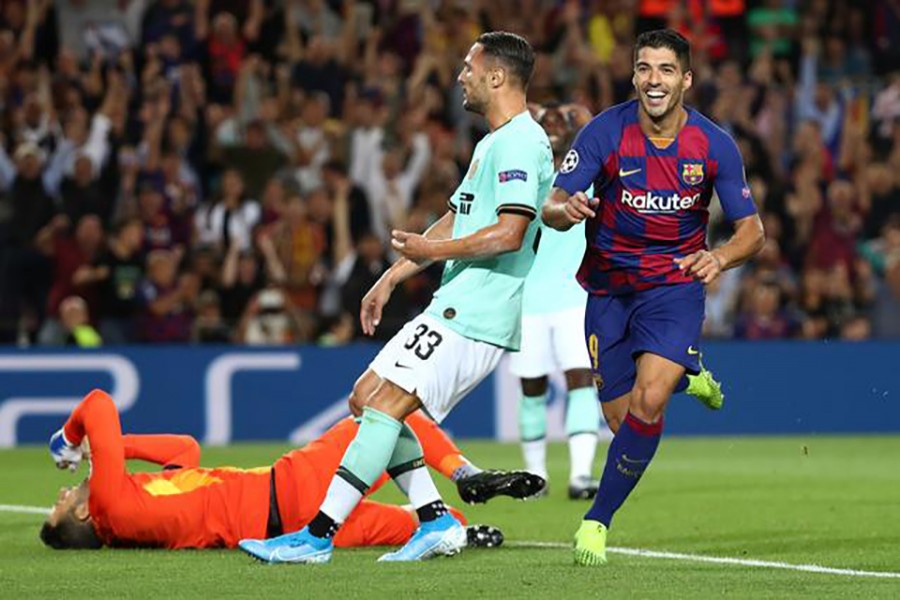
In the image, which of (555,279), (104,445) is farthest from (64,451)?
(555,279)

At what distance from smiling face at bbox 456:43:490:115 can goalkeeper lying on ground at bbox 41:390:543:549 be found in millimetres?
1618

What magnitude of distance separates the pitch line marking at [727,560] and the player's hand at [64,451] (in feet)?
6.88

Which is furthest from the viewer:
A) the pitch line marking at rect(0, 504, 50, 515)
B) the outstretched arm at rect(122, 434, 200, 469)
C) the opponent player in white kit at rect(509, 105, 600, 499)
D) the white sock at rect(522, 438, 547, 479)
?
the white sock at rect(522, 438, 547, 479)

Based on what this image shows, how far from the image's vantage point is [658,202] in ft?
28.0

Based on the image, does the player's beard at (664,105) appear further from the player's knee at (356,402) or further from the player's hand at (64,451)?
A: the player's hand at (64,451)

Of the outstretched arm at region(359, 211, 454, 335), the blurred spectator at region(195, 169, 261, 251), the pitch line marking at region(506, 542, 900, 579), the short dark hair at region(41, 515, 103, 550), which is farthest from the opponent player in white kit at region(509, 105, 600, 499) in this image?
the blurred spectator at region(195, 169, 261, 251)

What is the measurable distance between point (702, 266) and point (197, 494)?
2579 mm

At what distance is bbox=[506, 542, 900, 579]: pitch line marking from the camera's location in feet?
27.1

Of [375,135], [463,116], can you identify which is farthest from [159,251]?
[463,116]

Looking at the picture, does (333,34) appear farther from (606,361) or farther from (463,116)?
(606,361)

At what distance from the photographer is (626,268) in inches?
340

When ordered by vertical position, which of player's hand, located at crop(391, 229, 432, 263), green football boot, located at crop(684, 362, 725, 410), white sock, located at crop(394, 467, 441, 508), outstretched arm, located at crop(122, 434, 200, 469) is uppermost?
player's hand, located at crop(391, 229, 432, 263)

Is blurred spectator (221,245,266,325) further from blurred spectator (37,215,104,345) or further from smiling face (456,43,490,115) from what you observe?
smiling face (456,43,490,115)

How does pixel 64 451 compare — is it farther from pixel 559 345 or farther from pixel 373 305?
pixel 559 345
